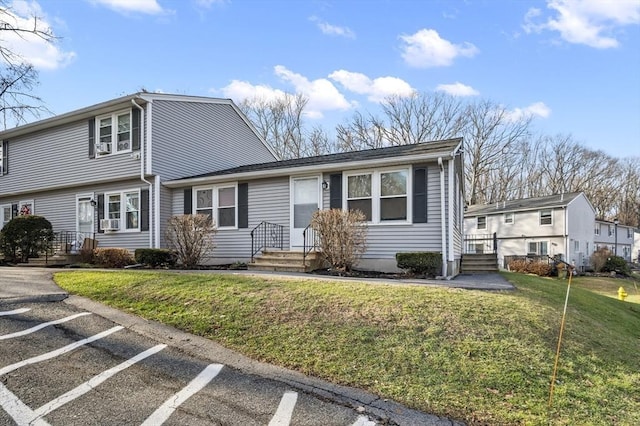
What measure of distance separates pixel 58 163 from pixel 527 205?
1186 inches

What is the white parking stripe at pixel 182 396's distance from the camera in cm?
309

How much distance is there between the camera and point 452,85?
36.1m

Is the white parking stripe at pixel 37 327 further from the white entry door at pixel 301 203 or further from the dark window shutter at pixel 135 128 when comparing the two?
the dark window shutter at pixel 135 128

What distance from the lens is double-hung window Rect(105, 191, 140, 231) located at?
45.6ft

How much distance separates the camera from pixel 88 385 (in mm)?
3607

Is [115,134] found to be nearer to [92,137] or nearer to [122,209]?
[92,137]

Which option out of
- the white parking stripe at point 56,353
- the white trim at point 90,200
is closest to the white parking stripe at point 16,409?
the white parking stripe at point 56,353

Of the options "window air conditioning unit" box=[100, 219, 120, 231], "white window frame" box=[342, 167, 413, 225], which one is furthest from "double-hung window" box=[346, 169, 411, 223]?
"window air conditioning unit" box=[100, 219, 120, 231]

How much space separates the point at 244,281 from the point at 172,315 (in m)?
1.91

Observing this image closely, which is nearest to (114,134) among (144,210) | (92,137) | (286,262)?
(92,137)

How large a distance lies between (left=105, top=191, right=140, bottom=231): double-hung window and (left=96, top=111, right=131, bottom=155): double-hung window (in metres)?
1.56

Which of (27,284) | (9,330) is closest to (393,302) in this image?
(9,330)

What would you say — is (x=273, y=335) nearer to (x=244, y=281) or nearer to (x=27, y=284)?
(x=244, y=281)

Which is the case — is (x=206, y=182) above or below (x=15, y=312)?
above
